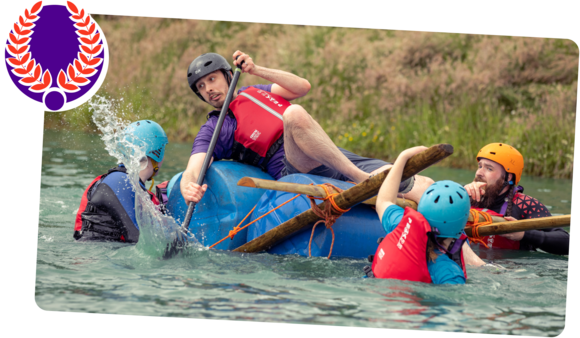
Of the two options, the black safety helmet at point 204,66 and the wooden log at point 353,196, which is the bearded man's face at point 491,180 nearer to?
the wooden log at point 353,196

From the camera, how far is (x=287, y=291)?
382cm

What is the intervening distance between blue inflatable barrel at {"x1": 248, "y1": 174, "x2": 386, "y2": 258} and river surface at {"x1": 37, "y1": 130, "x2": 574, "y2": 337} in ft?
0.34

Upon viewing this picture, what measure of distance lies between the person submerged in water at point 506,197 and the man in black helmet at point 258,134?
714 millimetres

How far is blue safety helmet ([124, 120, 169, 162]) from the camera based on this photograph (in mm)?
5195

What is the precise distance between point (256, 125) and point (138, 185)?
1.14 metres

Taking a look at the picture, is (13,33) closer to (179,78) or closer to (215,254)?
(215,254)

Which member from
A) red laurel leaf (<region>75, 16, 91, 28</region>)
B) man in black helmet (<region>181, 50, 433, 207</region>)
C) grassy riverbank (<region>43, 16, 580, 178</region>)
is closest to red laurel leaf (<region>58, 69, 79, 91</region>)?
red laurel leaf (<region>75, 16, 91, 28</region>)

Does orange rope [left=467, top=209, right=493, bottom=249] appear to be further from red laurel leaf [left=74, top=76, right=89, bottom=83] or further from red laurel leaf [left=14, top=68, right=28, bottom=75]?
red laurel leaf [left=14, top=68, right=28, bottom=75]

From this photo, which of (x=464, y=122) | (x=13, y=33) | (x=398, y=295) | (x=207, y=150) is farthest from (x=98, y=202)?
(x=464, y=122)

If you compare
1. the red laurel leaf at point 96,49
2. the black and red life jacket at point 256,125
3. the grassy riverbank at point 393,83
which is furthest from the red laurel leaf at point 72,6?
the grassy riverbank at point 393,83

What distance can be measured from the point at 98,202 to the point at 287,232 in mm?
1499

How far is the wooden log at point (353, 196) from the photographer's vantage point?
3.71 m

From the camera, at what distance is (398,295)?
12.1 ft

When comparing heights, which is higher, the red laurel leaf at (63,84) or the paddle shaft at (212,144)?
the red laurel leaf at (63,84)
